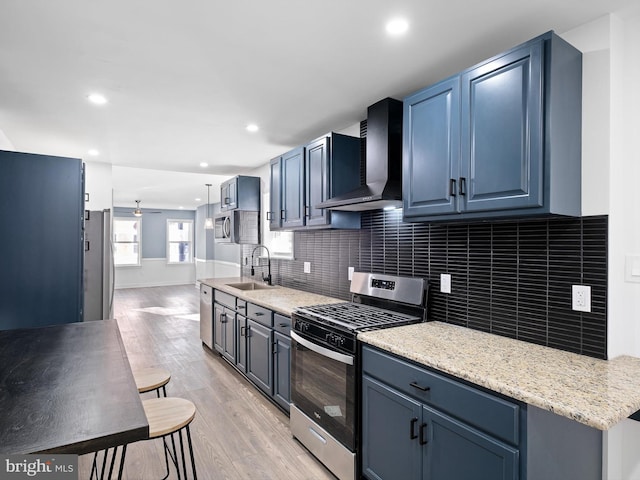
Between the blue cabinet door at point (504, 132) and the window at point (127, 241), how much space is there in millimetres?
10920

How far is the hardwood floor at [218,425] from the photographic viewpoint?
225 centimetres

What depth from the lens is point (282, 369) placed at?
114 inches

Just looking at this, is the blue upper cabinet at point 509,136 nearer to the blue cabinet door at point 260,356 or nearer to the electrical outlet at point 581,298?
the electrical outlet at point 581,298

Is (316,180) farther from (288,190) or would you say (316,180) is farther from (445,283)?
(445,283)

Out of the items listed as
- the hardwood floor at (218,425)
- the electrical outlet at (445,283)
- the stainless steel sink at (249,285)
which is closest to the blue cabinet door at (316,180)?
the electrical outlet at (445,283)

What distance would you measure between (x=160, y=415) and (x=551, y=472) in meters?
1.61

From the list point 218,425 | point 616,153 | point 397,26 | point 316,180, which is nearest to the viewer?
point 616,153

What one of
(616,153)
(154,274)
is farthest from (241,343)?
(154,274)

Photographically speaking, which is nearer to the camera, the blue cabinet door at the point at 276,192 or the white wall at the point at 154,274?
the blue cabinet door at the point at 276,192

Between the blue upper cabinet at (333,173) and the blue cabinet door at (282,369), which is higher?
the blue upper cabinet at (333,173)

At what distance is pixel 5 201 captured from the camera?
261cm

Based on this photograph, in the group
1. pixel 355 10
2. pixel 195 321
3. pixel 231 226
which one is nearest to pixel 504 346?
pixel 355 10

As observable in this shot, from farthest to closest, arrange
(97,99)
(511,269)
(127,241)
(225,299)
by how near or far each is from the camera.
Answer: (127,241) < (225,299) < (97,99) < (511,269)

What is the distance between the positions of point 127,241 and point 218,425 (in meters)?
9.55
